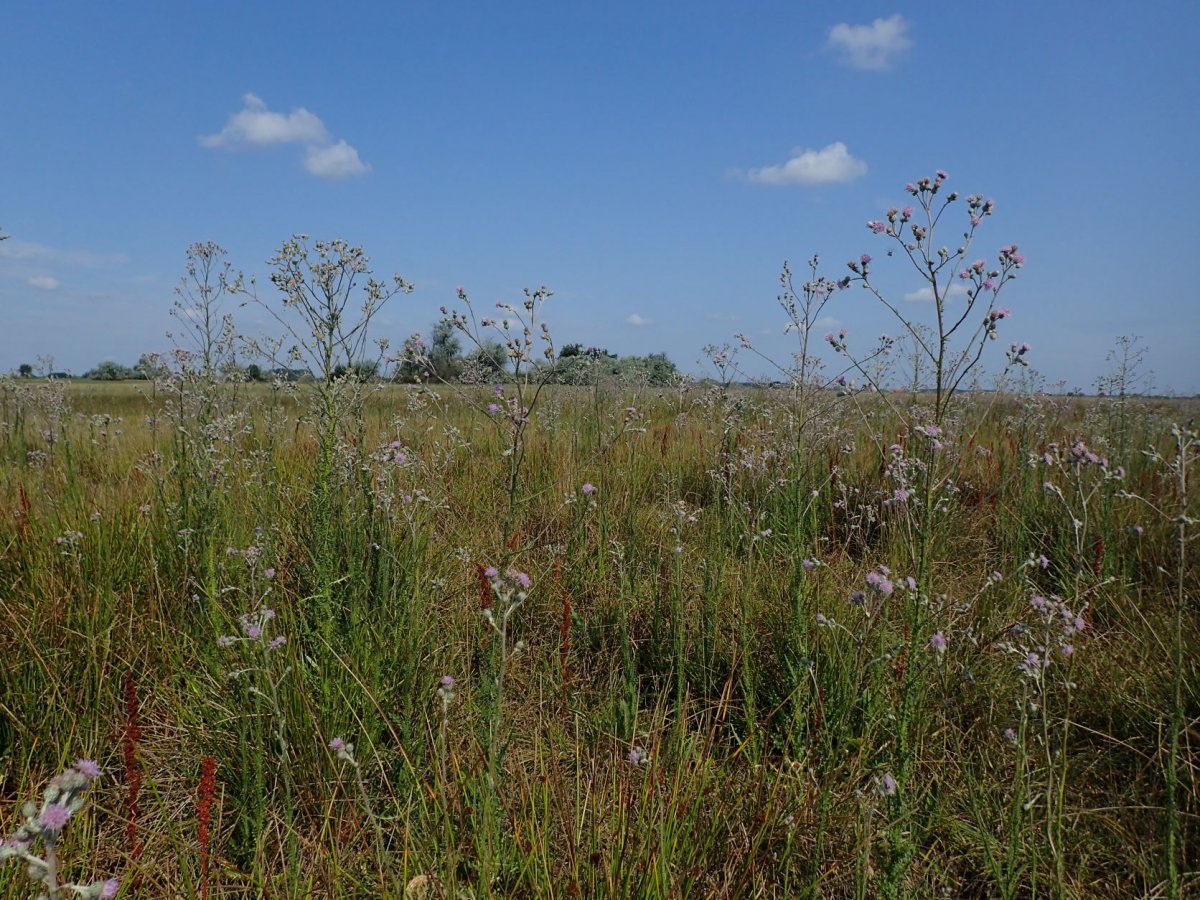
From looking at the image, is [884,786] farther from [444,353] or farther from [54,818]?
[444,353]

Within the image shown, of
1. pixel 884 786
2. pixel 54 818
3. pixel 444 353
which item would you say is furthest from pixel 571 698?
pixel 444 353

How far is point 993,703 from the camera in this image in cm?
246

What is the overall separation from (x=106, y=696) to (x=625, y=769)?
6.45 feet

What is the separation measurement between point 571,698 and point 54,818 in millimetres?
1953

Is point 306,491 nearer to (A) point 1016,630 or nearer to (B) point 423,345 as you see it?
(B) point 423,345

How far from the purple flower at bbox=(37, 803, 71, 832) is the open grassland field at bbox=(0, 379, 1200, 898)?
0.49 m

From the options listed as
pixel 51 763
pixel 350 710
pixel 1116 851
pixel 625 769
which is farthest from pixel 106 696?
pixel 1116 851

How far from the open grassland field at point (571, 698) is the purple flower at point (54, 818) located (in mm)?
494

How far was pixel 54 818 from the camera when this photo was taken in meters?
0.91

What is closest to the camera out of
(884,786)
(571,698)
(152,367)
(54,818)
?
(54,818)

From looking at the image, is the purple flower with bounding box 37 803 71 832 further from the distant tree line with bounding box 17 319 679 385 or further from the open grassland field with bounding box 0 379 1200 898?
the distant tree line with bounding box 17 319 679 385

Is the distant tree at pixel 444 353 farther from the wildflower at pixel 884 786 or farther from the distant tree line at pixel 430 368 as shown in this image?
the wildflower at pixel 884 786

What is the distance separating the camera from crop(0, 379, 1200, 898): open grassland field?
179 cm

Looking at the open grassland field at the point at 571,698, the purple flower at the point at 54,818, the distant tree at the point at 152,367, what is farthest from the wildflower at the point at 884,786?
the distant tree at the point at 152,367
